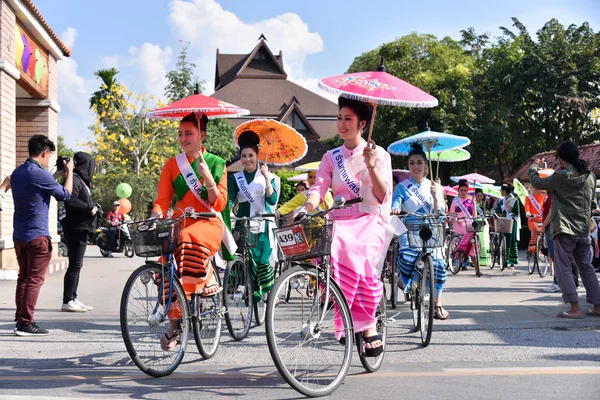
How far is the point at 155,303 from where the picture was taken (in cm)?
549

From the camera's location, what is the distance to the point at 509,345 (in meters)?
6.83

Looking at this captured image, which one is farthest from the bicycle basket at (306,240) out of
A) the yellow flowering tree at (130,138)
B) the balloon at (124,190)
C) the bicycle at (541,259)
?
the yellow flowering tree at (130,138)

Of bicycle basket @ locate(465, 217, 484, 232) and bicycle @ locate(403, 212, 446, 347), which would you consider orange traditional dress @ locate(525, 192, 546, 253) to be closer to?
bicycle basket @ locate(465, 217, 484, 232)

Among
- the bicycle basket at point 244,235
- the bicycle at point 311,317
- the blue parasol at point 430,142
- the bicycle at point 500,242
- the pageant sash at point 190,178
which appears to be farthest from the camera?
the bicycle at point 500,242

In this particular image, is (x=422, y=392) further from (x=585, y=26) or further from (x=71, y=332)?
(x=585, y=26)

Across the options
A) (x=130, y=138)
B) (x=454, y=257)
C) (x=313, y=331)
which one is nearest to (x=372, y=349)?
(x=313, y=331)

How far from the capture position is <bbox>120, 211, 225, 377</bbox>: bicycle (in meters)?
5.27

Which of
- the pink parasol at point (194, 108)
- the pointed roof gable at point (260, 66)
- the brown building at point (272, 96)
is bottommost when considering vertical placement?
the pink parasol at point (194, 108)

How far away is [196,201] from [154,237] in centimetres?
93

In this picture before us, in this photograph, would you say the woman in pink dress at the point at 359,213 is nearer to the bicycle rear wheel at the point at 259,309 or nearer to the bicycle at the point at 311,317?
the bicycle at the point at 311,317

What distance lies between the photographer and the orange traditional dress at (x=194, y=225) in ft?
19.0

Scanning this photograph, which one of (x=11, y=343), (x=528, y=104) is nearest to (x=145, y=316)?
(x=11, y=343)

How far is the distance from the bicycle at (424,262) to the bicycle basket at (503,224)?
9664 millimetres

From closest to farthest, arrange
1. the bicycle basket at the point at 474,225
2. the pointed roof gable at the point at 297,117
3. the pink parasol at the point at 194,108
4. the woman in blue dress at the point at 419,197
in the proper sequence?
the pink parasol at the point at 194,108 → the woman in blue dress at the point at 419,197 → the bicycle basket at the point at 474,225 → the pointed roof gable at the point at 297,117
